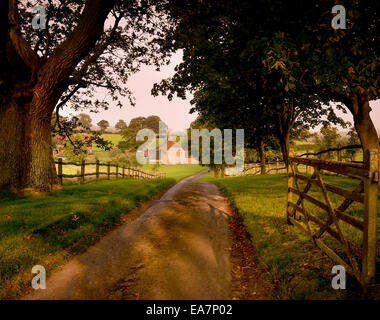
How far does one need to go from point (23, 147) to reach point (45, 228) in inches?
214

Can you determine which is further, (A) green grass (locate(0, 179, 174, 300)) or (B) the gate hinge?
(A) green grass (locate(0, 179, 174, 300))

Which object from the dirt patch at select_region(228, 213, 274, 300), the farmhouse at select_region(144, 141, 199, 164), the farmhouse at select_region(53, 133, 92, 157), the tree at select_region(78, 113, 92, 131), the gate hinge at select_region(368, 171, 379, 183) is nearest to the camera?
the gate hinge at select_region(368, 171, 379, 183)

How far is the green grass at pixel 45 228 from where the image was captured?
14.6 feet

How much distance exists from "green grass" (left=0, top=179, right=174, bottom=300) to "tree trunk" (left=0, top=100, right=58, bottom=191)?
73 centimetres

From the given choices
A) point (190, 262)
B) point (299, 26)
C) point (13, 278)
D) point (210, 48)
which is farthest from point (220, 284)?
point (210, 48)

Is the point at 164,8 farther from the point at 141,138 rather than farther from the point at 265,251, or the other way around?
the point at 141,138

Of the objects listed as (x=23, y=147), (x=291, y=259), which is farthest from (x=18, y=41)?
(x=291, y=259)

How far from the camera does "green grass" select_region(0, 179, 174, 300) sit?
4.45m

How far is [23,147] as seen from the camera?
9703 mm

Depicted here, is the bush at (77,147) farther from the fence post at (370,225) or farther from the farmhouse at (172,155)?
the farmhouse at (172,155)

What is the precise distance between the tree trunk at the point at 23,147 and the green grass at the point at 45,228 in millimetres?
731

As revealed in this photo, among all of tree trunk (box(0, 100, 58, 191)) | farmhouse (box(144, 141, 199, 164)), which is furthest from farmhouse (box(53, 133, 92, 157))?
farmhouse (box(144, 141, 199, 164))

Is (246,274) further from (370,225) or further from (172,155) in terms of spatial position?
(172,155)

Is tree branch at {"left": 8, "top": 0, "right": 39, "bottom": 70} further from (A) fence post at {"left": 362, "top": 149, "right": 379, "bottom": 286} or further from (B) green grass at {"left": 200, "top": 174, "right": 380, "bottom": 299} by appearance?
(A) fence post at {"left": 362, "top": 149, "right": 379, "bottom": 286}
